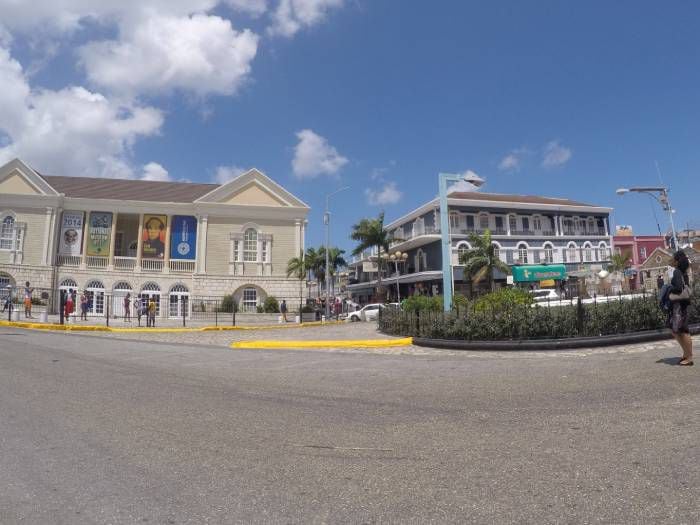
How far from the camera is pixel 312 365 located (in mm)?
9289

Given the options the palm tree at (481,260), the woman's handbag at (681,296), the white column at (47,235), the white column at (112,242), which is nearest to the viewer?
the woman's handbag at (681,296)

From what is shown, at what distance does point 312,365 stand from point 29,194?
3813cm

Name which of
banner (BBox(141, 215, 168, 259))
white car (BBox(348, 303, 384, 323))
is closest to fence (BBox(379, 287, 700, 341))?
white car (BBox(348, 303, 384, 323))

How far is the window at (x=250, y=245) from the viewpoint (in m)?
39.5

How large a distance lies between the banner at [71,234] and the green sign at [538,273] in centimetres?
4041

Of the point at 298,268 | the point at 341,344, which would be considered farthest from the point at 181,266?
the point at 341,344

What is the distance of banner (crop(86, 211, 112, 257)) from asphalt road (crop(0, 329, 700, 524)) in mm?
34470

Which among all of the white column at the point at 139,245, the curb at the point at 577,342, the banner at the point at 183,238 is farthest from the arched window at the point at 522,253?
the curb at the point at 577,342

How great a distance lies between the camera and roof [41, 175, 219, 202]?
3950cm

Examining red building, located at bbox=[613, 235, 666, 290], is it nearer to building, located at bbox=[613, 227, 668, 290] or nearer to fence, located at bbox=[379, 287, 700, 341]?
building, located at bbox=[613, 227, 668, 290]

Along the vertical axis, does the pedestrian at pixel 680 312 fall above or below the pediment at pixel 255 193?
below

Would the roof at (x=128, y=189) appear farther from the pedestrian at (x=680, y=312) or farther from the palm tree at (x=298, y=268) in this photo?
the pedestrian at (x=680, y=312)

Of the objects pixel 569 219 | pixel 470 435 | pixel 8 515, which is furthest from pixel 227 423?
pixel 569 219

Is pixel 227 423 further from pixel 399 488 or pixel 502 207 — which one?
pixel 502 207
